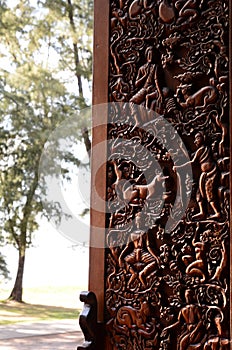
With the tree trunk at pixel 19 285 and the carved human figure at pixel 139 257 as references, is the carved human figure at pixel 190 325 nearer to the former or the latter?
the carved human figure at pixel 139 257

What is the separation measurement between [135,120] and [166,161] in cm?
14

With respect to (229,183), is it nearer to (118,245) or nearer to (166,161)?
(166,161)

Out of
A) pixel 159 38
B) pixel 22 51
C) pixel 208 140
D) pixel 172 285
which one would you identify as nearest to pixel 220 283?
pixel 172 285

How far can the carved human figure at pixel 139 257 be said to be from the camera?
133 centimetres

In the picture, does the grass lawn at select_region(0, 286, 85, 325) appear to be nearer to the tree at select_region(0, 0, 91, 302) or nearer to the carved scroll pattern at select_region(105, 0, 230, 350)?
the tree at select_region(0, 0, 91, 302)

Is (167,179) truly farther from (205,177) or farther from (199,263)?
(199,263)

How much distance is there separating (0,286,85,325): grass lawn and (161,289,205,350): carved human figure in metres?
2.24

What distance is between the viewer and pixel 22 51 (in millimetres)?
3750

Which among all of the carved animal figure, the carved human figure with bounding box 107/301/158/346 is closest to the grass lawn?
the carved human figure with bounding box 107/301/158/346

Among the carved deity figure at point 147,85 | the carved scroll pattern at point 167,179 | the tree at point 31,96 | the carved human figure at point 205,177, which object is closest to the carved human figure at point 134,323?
the carved scroll pattern at point 167,179

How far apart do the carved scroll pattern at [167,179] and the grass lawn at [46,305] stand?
215cm

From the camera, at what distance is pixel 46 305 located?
3.49 m

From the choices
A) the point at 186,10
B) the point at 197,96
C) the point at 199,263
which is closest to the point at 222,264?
the point at 199,263

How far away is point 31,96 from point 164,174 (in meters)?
2.49
